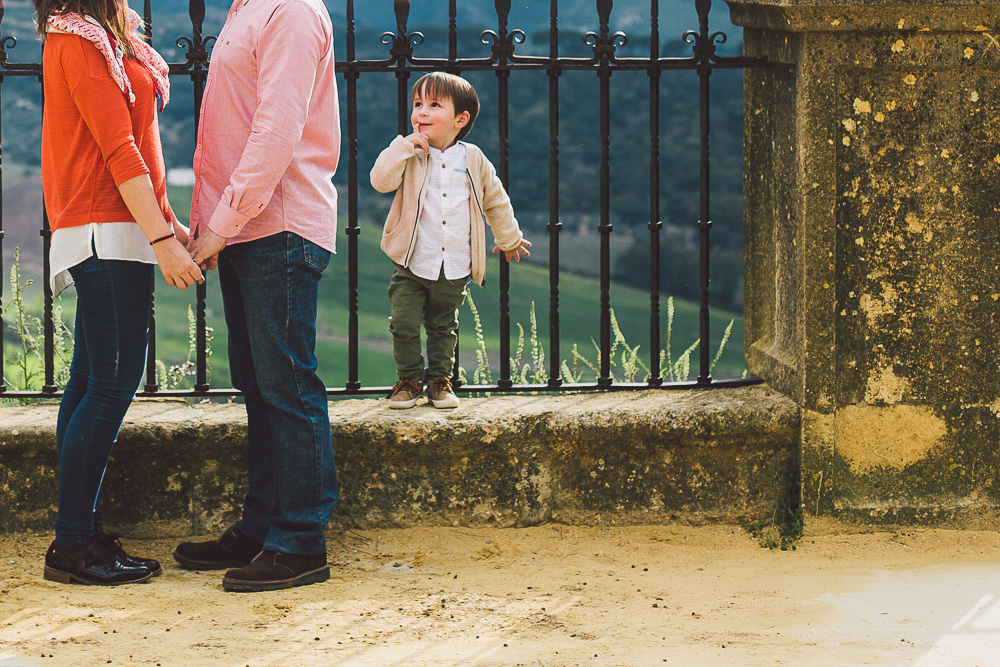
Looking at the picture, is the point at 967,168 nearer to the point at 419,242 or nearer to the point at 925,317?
the point at 925,317

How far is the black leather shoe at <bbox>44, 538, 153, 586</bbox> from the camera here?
128 inches

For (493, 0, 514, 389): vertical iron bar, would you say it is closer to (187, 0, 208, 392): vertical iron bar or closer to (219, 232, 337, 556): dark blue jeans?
(219, 232, 337, 556): dark blue jeans

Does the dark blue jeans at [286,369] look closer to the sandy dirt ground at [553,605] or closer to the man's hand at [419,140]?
the sandy dirt ground at [553,605]

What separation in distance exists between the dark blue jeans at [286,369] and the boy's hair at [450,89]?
699 millimetres

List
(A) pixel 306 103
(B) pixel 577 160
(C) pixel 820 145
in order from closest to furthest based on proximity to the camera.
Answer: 1. (A) pixel 306 103
2. (C) pixel 820 145
3. (B) pixel 577 160

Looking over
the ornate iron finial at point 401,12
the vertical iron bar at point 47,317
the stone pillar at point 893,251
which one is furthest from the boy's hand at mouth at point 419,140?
the vertical iron bar at point 47,317

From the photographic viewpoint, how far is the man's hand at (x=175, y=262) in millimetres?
3045

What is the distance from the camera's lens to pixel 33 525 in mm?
3678

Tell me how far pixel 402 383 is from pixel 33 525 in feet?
4.11

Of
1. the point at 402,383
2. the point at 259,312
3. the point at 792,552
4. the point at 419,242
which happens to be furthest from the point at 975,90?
the point at 259,312

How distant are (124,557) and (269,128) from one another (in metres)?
1.33

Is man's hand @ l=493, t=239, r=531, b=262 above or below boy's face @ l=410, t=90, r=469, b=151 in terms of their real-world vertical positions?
below

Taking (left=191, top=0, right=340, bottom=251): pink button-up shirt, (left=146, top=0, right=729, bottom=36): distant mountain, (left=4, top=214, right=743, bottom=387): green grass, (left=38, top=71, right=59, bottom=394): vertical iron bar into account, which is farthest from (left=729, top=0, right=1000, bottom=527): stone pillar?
(left=4, top=214, right=743, bottom=387): green grass

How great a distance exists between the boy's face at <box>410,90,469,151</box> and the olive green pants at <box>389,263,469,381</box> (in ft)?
1.44
